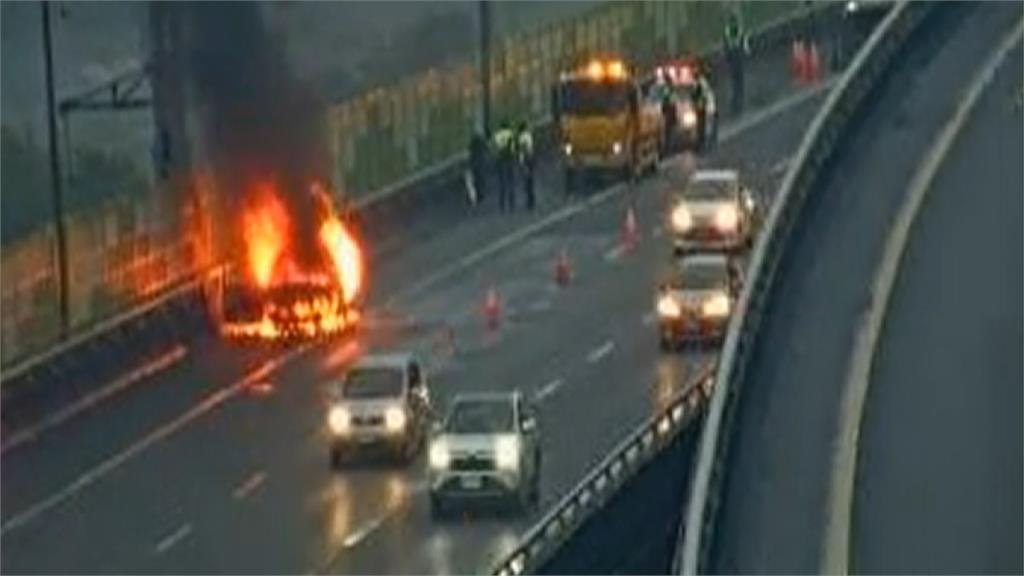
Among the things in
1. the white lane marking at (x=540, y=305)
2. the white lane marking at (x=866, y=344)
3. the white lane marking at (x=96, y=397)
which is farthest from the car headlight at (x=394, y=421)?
the white lane marking at (x=540, y=305)

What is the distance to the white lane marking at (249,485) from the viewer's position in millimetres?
40906

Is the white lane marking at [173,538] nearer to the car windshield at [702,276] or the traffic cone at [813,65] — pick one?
the car windshield at [702,276]

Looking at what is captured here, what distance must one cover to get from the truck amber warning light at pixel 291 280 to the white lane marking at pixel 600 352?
4337 mm

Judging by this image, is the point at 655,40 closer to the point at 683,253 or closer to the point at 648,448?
the point at 683,253

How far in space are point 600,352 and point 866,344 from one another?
19131 millimetres

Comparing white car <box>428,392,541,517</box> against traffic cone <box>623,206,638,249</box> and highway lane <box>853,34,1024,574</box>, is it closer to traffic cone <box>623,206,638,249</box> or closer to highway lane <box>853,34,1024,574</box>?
highway lane <box>853,34,1024,574</box>

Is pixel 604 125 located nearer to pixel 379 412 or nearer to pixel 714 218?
pixel 714 218

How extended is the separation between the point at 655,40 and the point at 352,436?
1539 inches

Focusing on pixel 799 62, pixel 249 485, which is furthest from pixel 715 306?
pixel 799 62

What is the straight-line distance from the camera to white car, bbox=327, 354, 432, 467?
41031 millimetres

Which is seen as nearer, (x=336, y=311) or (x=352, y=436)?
(x=352, y=436)

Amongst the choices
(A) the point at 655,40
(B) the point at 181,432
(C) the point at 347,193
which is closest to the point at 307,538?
(B) the point at 181,432

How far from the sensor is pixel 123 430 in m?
45.5

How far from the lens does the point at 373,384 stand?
41438 mm
